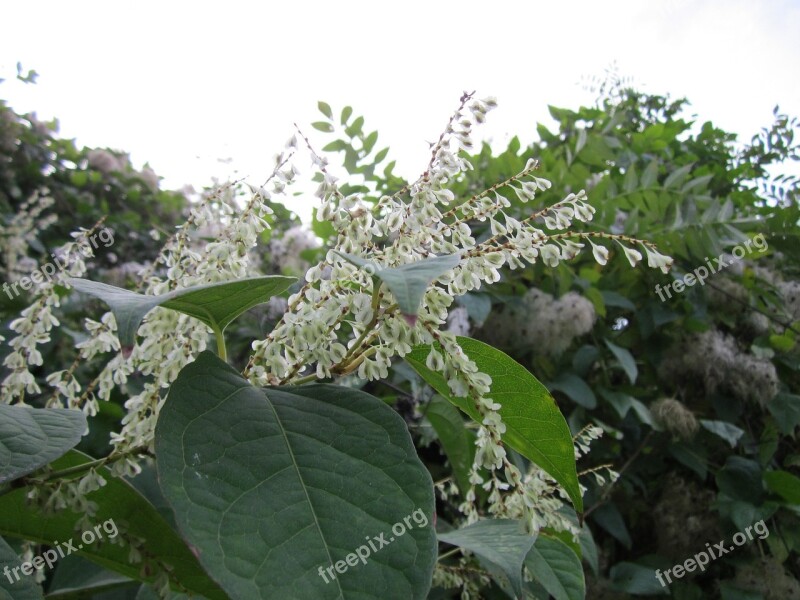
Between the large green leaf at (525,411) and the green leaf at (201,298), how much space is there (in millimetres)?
220

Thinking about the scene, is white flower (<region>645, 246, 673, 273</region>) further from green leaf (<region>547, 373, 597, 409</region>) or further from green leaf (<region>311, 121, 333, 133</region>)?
green leaf (<region>311, 121, 333, 133</region>)

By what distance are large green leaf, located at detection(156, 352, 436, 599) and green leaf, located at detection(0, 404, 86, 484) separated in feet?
0.40

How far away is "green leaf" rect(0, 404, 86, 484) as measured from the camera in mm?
599

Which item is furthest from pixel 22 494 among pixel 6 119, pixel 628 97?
pixel 6 119

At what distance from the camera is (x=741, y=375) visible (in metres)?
2.04

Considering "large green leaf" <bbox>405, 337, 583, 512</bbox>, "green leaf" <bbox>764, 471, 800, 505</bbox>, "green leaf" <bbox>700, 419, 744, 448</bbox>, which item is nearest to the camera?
"large green leaf" <bbox>405, 337, 583, 512</bbox>

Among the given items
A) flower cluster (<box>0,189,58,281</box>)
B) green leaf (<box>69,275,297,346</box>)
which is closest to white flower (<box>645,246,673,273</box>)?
green leaf (<box>69,275,297,346</box>)

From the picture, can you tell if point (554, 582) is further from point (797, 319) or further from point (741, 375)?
point (797, 319)

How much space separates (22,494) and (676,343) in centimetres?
202

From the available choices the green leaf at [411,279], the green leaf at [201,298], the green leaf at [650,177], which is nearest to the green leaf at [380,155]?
the green leaf at [650,177]

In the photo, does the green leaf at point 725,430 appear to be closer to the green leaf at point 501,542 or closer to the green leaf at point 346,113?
the green leaf at point 501,542

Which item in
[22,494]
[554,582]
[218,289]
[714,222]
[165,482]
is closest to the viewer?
[165,482]

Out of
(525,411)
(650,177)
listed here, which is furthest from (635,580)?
(650,177)

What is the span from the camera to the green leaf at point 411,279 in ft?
1.65
